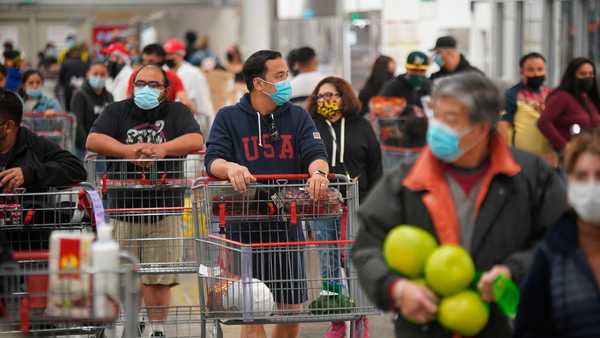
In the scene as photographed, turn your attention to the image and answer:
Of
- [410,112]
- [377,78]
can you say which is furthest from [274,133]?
[377,78]

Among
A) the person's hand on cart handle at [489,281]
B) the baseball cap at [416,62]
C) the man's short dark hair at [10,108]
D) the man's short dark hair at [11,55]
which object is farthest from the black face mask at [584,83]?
the man's short dark hair at [11,55]

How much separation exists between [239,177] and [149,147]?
4.53 feet

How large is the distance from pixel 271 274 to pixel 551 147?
19.3 feet

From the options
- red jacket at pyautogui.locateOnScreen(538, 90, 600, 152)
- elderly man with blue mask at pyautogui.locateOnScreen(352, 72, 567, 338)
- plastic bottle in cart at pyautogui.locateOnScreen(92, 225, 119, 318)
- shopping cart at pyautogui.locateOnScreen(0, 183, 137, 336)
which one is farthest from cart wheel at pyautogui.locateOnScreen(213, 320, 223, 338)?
red jacket at pyautogui.locateOnScreen(538, 90, 600, 152)

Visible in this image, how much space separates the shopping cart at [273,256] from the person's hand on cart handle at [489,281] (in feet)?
5.71

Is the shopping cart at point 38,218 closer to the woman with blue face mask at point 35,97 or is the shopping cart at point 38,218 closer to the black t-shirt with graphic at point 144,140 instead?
the black t-shirt with graphic at point 144,140

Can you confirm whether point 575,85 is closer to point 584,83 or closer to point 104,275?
point 584,83

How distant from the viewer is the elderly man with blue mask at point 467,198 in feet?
13.7

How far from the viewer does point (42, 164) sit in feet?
20.8

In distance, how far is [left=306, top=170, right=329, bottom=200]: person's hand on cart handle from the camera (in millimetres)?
6301

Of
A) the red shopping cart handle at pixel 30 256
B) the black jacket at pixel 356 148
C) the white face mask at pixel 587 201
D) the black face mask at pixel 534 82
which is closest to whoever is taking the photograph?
the white face mask at pixel 587 201

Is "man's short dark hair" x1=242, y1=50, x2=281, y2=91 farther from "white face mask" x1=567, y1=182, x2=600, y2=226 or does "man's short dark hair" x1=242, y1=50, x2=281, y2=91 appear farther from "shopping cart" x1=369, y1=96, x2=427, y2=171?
"shopping cart" x1=369, y1=96, x2=427, y2=171

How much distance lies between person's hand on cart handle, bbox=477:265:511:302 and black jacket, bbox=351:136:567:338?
78 millimetres

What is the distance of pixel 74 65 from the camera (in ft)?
70.1
